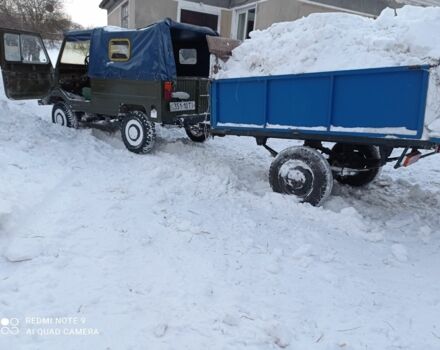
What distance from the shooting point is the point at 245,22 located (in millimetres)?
14477

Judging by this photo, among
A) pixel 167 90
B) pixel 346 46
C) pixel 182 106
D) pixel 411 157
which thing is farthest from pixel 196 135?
pixel 411 157

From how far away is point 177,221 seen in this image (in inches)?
177

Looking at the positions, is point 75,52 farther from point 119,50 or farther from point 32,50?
point 119,50

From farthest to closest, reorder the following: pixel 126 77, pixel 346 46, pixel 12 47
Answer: pixel 12 47 < pixel 126 77 < pixel 346 46

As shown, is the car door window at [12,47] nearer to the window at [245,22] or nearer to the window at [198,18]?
the window at [198,18]

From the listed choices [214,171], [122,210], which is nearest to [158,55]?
[214,171]

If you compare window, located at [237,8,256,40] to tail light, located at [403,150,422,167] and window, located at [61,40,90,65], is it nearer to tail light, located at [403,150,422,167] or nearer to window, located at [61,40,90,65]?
window, located at [61,40,90,65]

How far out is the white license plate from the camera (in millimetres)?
7179

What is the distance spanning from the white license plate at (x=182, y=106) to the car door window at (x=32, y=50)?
3.45 m

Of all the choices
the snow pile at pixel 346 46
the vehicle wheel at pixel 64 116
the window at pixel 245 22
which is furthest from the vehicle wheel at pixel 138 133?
the window at pixel 245 22

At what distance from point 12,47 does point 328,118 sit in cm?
649

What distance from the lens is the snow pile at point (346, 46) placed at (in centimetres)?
424

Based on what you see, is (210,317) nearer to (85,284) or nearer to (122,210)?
(85,284)

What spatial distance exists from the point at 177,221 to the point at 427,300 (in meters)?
2.57
